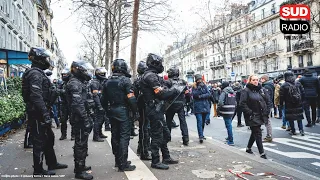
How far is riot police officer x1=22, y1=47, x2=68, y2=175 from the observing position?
15.0 ft

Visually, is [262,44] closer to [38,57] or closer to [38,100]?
[38,57]

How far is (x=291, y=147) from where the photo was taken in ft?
24.2

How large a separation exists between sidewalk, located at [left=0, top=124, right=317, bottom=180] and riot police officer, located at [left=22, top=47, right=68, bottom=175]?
1.74 feet

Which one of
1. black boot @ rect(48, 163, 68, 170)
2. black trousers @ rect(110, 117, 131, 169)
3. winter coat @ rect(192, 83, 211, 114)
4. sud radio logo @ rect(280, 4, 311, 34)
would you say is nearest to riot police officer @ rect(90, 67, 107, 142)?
winter coat @ rect(192, 83, 211, 114)

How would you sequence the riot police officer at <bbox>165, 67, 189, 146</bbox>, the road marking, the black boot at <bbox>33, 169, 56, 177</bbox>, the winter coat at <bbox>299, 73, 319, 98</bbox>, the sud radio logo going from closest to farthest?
the black boot at <bbox>33, 169, 56, 177</bbox>, the road marking, the riot police officer at <bbox>165, 67, 189, 146</bbox>, the winter coat at <bbox>299, 73, 319, 98</bbox>, the sud radio logo

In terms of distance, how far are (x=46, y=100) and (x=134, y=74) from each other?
342 inches

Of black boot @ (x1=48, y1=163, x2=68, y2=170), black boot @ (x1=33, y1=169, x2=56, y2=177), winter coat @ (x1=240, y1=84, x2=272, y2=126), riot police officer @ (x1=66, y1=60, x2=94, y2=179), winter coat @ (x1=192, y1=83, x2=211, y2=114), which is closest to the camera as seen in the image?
riot police officer @ (x1=66, y1=60, x2=94, y2=179)

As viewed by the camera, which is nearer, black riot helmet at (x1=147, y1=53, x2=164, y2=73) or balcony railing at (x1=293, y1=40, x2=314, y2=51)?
black riot helmet at (x1=147, y1=53, x2=164, y2=73)

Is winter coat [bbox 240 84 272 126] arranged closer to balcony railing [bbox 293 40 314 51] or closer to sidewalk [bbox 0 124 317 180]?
sidewalk [bbox 0 124 317 180]

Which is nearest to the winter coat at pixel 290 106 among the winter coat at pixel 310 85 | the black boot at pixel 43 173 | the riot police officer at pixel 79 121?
the winter coat at pixel 310 85

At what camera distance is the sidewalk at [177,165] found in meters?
4.82

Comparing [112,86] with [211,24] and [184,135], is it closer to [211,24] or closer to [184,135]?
[184,135]

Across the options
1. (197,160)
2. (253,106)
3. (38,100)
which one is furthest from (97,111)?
(253,106)

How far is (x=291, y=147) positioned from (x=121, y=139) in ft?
15.0
